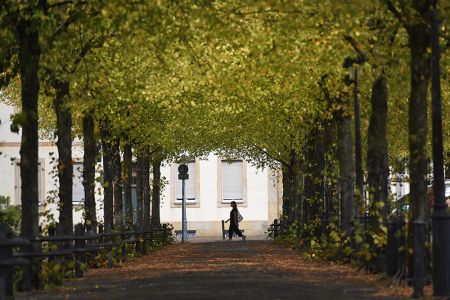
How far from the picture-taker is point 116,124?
39.3 m

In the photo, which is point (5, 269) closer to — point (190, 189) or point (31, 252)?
point (31, 252)

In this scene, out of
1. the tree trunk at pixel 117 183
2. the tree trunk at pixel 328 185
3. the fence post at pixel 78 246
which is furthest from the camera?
the tree trunk at pixel 117 183

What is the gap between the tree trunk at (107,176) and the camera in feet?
129

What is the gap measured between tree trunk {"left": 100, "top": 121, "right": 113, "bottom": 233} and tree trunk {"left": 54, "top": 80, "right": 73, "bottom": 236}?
7.84 metres

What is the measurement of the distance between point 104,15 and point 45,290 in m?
4.69

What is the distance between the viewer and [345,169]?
35000 millimetres

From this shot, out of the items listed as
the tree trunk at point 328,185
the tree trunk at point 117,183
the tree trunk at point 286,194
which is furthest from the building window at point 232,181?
the tree trunk at point 328,185

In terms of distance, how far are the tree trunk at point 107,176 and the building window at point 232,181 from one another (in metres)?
46.7

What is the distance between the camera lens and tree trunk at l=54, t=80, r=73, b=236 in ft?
95.9

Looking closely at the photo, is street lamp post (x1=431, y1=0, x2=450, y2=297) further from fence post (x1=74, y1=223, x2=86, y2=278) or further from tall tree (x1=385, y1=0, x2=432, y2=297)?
fence post (x1=74, y1=223, x2=86, y2=278)

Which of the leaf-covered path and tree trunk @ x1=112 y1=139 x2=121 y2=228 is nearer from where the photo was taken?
the leaf-covered path

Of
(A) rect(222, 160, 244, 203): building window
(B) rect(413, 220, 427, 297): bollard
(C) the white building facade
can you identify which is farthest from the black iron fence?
(A) rect(222, 160, 244, 203): building window

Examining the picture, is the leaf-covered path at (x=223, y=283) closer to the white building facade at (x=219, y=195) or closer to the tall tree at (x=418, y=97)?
the tall tree at (x=418, y=97)

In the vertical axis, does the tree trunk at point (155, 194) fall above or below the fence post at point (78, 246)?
above
